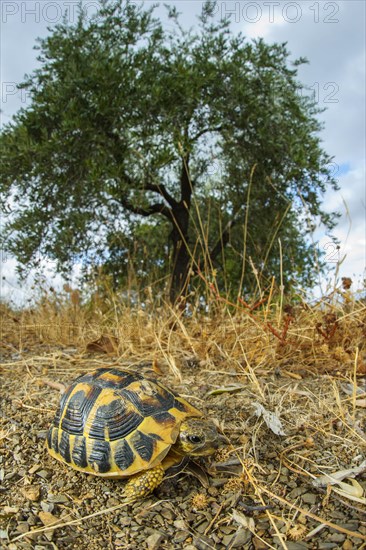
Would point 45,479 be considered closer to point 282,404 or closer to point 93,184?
point 282,404

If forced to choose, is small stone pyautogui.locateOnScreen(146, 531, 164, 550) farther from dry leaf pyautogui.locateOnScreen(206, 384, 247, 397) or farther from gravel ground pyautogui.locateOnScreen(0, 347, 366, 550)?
dry leaf pyautogui.locateOnScreen(206, 384, 247, 397)

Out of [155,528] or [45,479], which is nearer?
[155,528]

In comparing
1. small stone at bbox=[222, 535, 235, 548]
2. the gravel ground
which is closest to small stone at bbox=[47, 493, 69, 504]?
the gravel ground

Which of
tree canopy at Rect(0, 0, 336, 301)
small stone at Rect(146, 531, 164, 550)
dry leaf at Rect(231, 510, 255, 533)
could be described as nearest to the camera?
small stone at Rect(146, 531, 164, 550)

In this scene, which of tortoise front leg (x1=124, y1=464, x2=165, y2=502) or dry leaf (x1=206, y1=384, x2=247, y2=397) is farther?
dry leaf (x1=206, y1=384, x2=247, y2=397)

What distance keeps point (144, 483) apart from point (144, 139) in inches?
286

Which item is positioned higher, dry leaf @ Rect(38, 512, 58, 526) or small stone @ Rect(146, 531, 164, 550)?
dry leaf @ Rect(38, 512, 58, 526)

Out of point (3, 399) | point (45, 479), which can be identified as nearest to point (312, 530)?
point (45, 479)

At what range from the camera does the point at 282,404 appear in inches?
140

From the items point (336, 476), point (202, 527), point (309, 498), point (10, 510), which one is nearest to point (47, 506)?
point (10, 510)

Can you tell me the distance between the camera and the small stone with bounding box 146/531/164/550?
233 centimetres

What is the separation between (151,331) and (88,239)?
16.1ft

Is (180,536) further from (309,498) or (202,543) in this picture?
(309,498)

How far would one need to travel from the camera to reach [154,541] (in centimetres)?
235
